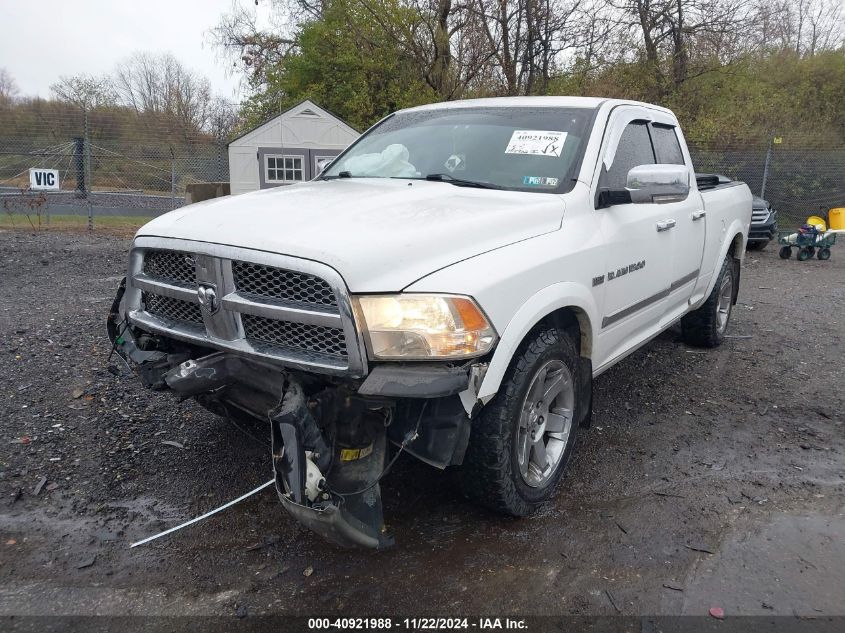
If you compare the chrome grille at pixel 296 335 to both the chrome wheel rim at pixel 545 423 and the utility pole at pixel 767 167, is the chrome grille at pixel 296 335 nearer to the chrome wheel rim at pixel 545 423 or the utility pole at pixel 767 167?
the chrome wheel rim at pixel 545 423

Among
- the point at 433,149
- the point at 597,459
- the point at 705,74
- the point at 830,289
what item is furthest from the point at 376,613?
the point at 705,74

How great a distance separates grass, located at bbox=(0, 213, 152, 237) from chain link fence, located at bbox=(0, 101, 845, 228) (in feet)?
0.76

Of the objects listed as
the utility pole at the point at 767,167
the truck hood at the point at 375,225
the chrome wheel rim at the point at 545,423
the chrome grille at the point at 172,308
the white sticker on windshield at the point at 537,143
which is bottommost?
the chrome wheel rim at the point at 545,423

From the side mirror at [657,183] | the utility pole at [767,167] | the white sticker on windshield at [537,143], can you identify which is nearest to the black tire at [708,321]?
the side mirror at [657,183]

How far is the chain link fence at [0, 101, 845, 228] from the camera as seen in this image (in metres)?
14.7

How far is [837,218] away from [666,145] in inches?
484

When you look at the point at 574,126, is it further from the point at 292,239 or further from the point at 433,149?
the point at 292,239

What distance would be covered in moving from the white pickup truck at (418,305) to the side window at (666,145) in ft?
2.21

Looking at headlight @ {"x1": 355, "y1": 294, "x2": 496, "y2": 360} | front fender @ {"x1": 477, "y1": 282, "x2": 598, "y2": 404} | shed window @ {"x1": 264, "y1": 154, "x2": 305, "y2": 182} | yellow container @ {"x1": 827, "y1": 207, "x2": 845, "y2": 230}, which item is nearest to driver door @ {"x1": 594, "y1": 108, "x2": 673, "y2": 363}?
front fender @ {"x1": 477, "y1": 282, "x2": 598, "y2": 404}

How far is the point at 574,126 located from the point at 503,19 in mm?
12525

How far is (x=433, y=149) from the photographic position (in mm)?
3971

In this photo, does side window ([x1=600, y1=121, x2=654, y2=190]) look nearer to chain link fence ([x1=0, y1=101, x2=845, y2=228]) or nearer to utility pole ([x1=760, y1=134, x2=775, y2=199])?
chain link fence ([x1=0, y1=101, x2=845, y2=228])

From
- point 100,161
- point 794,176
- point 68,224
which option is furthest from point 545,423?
point 100,161

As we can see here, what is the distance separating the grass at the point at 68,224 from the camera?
13.7 meters
